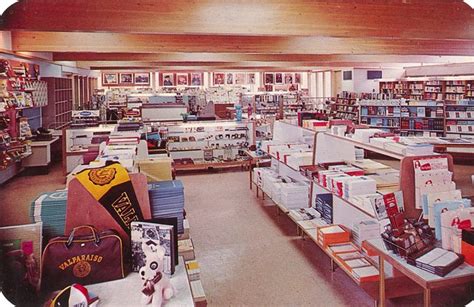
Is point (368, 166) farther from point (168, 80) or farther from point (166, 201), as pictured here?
point (168, 80)

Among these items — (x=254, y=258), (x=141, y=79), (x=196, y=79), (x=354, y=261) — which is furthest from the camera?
(x=196, y=79)

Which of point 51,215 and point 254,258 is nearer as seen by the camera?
point 51,215

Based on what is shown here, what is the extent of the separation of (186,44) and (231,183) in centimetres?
307

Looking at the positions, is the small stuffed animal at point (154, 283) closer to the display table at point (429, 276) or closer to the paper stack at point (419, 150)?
the display table at point (429, 276)

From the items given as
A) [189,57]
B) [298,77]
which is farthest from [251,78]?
[189,57]

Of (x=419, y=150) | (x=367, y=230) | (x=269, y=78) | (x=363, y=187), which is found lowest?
(x=367, y=230)

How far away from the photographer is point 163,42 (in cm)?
755

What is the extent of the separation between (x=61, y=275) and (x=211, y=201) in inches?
219

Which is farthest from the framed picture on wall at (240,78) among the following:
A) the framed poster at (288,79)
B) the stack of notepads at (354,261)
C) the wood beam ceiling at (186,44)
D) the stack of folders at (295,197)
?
the stack of notepads at (354,261)

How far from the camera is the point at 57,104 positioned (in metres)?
12.9

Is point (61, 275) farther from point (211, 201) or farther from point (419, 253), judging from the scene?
point (211, 201)

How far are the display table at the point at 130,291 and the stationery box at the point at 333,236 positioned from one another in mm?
2498

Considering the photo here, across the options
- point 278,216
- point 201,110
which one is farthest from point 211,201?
point 201,110

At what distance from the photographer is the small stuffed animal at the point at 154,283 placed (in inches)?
80.1
